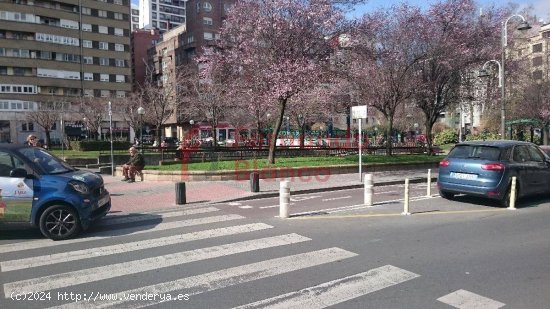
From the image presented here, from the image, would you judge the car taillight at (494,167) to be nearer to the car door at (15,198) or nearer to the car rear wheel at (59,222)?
the car rear wheel at (59,222)

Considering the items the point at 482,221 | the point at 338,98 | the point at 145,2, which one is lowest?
the point at 482,221

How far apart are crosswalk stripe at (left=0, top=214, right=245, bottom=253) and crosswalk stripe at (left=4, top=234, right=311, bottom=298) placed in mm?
1895

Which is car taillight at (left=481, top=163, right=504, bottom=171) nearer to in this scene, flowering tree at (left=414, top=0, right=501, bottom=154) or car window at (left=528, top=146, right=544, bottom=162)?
car window at (left=528, top=146, right=544, bottom=162)

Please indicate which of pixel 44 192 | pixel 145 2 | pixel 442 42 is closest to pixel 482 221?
pixel 44 192

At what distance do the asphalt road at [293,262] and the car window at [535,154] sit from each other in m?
1.97

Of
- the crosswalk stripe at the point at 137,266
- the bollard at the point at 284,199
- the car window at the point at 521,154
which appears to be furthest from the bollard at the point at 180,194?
the car window at the point at 521,154

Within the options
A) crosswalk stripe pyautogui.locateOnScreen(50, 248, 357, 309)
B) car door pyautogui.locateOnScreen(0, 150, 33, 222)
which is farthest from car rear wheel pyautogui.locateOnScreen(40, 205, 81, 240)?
crosswalk stripe pyautogui.locateOnScreen(50, 248, 357, 309)

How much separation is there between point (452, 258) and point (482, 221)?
3010mm

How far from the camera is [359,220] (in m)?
8.58

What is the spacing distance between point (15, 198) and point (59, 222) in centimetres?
82

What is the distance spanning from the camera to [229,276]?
525 cm

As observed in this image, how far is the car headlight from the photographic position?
7419 millimetres

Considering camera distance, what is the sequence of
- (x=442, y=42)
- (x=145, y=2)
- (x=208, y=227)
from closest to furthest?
(x=208, y=227)
(x=442, y=42)
(x=145, y=2)

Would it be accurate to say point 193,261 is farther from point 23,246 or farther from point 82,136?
point 82,136
